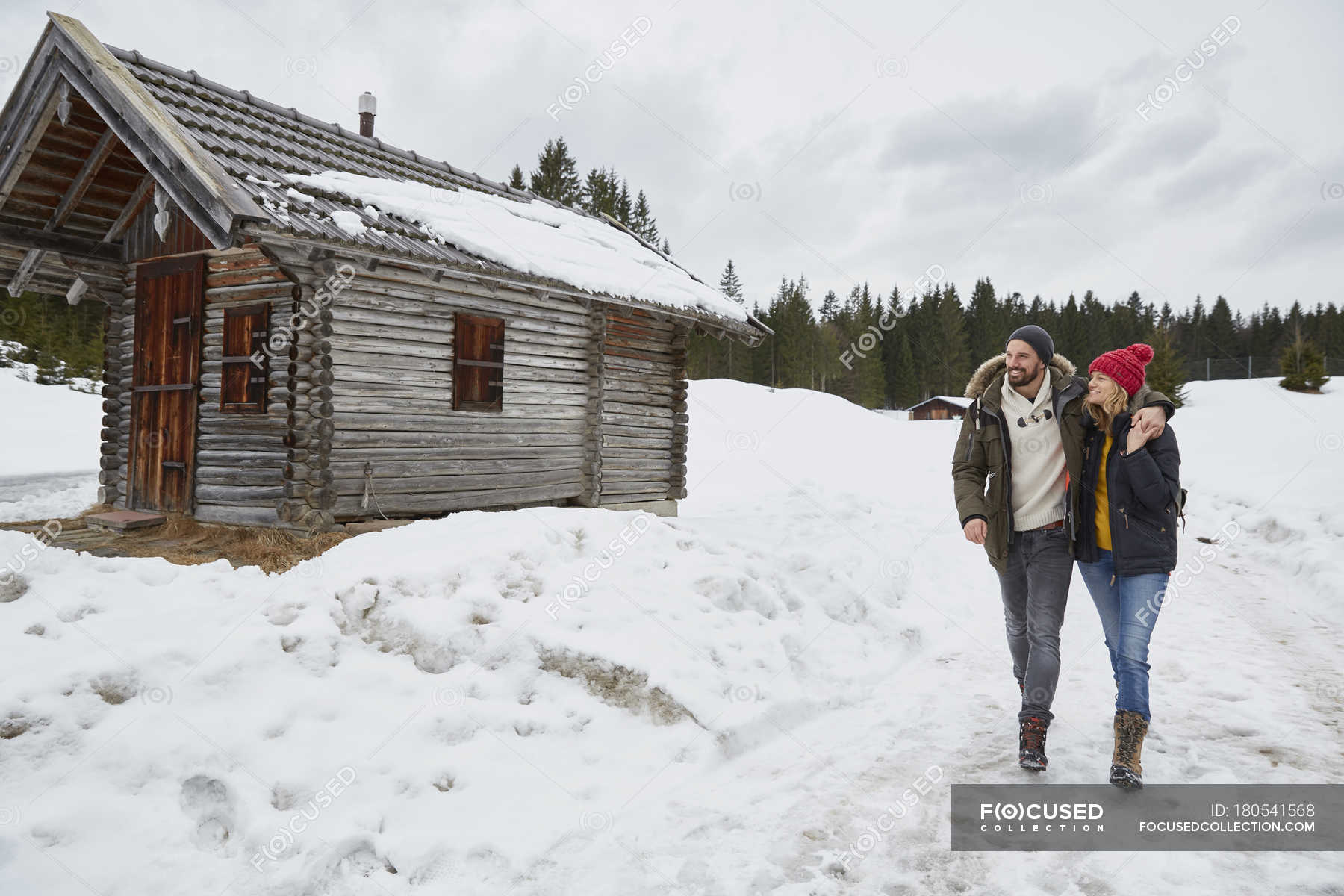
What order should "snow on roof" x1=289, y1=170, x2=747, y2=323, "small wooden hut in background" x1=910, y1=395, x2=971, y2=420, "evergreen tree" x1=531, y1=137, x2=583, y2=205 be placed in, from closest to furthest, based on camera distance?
"snow on roof" x1=289, y1=170, x2=747, y2=323
"evergreen tree" x1=531, y1=137, x2=583, y2=205
"small wooden hut in background" x1=910, y1=395, x2=971, y2=420

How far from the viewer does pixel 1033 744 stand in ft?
11.7

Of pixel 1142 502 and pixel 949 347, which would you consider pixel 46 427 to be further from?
pixel 949 347

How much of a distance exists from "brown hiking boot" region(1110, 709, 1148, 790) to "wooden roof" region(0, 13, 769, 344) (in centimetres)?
681

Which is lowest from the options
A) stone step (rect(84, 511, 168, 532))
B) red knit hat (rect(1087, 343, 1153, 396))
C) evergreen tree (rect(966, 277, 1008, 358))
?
stone step (rect(84, 511, 168, 532))

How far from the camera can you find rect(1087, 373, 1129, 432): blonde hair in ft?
11.7

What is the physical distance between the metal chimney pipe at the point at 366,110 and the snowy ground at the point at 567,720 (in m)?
8.73

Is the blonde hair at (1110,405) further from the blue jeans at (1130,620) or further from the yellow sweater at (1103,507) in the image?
the blue jeans at (1130,620)

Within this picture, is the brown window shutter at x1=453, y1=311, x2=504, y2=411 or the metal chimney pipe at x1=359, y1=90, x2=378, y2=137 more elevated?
the metal chimney pipe at x1=359, y1=90, x2=378, y2=137

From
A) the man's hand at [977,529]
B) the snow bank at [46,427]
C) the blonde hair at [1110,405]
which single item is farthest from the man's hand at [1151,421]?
the snow bank at [46,427]

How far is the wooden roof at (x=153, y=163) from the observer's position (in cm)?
657

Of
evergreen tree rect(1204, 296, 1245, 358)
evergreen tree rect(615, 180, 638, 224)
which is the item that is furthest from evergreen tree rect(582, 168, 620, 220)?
evergreen tree rect(1204, 296, 1245, 358)

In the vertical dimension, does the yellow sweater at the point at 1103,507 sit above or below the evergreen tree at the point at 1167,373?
below

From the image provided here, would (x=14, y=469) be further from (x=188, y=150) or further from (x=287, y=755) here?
(x=287, y=755)

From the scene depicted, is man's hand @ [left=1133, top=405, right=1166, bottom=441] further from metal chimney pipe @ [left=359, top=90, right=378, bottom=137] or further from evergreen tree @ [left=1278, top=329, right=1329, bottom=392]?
evergreen tree @ [left=1278, top=329, right=1329, bottom=392]
